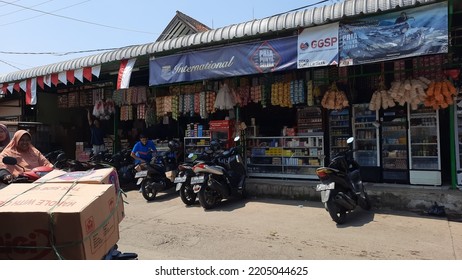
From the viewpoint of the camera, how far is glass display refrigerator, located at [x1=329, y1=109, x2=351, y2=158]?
8961 mm

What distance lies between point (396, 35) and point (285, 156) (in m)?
3.94

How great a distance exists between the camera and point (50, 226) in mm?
2486

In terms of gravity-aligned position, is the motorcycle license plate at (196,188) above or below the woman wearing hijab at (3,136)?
below

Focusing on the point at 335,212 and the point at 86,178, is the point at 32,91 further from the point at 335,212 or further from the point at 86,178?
the point at 335,212

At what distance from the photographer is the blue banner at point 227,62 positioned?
7418 millimetres

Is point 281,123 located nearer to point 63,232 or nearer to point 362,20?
point 362,20

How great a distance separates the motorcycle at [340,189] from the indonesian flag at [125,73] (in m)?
5.69

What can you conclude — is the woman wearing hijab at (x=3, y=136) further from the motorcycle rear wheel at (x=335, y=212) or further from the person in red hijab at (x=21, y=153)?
the motorcycle rear wheel at (x=335, y=212)

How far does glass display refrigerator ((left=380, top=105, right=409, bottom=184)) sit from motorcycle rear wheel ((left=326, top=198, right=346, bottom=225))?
2814 mm

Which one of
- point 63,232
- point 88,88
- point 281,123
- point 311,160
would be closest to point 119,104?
point 88,88

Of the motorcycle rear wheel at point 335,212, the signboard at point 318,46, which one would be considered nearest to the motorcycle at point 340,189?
the motorcycle rear wheel at point 335,212

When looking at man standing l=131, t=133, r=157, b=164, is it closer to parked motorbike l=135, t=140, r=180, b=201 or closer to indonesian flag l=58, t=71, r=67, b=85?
parked motorbike l=135, t=140, r=180, b=201

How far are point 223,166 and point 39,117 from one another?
9.27 metres

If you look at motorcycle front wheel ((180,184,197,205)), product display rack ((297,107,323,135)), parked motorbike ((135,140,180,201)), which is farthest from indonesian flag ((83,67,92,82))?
product display rack ((297,107,323,135))
